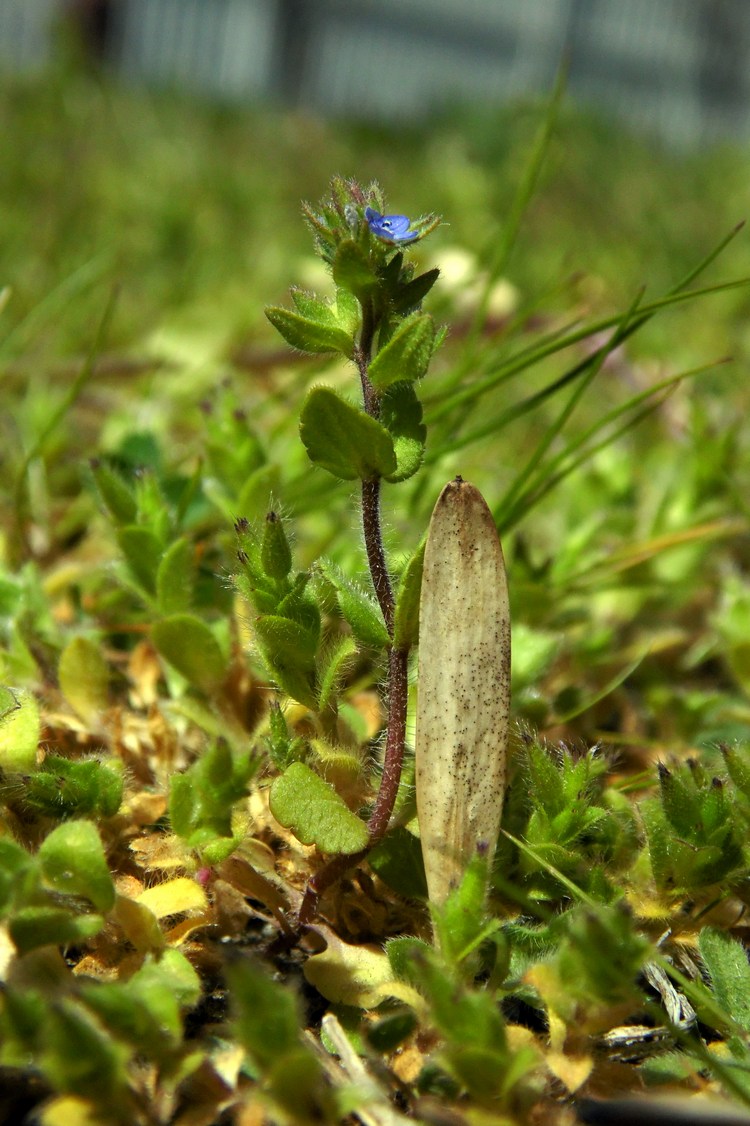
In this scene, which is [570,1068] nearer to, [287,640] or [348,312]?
[287,640]

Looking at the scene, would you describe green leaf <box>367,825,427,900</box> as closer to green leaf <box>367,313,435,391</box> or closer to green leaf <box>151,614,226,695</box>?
green leaf <box>151,614,226,695</box>

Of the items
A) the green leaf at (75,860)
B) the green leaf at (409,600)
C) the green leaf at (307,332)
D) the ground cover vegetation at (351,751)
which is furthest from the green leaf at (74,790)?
the green leaf at (307,332)

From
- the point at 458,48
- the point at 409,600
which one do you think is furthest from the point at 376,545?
the point at 458,48

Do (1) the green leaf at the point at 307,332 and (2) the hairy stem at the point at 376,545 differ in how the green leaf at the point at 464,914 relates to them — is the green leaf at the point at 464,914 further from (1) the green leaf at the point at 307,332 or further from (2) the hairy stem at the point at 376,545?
(1) the green leaf at the point at 307,332

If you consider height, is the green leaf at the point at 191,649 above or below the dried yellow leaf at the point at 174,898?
above

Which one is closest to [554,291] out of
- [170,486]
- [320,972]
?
[170,486]
